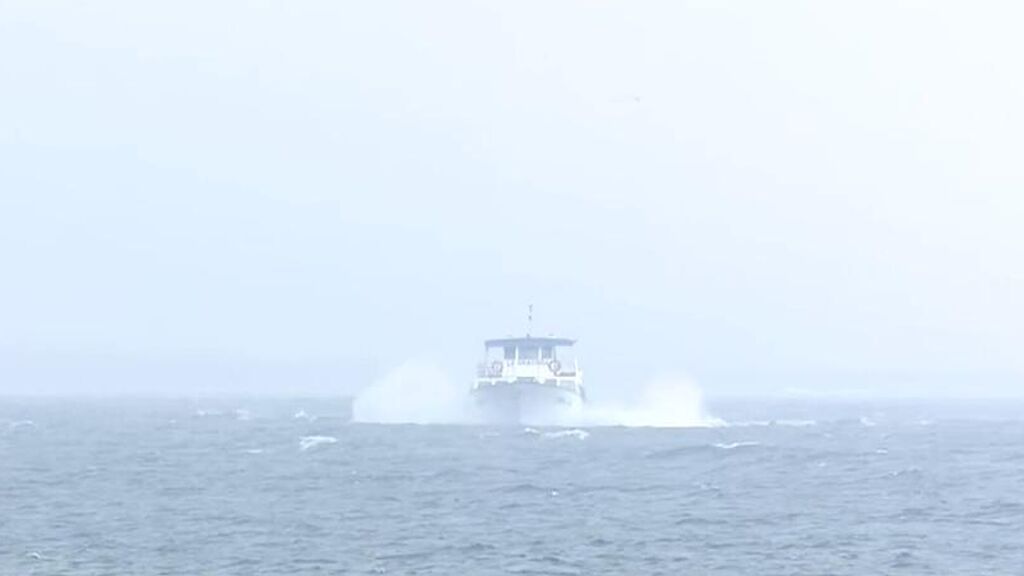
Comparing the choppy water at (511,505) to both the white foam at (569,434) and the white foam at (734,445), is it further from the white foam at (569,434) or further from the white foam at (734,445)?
the white foam at (569,434)

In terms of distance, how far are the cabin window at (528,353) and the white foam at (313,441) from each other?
28055mm

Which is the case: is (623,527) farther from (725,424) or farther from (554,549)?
(725,424)

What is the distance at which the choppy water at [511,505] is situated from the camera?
47.6m

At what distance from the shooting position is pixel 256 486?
232 ft

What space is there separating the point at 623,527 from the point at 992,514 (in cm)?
1391

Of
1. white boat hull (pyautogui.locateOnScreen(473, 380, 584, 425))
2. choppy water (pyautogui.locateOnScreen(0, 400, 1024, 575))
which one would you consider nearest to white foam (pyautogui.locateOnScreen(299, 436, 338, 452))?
choppy water (pyautogui.locateOnScreen(0, 400, 1024, 575))

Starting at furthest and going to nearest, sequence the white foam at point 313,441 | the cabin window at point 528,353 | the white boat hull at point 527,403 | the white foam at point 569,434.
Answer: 1. the cabin window at point 528,353
2. the white boat hull at point 527,403
3. the white foam at point 569,434
4. the white foam at point 313,441

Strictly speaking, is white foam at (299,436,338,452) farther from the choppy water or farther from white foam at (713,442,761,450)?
white foam at (713,442,761,450)

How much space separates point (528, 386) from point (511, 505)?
6705cm

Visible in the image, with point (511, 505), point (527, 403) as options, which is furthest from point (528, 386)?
point (511, 505)

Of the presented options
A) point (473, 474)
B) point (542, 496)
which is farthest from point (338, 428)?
point (542, 496)

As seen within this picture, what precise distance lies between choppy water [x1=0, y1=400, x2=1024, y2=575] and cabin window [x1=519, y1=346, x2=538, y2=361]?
26.3 metres

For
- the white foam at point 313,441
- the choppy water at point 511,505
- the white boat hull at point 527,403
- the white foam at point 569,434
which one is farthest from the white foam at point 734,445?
the white boat hull at point 527,403

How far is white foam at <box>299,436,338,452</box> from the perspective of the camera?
3909 inches
